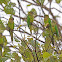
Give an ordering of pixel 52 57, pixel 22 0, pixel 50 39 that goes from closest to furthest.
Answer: pixel 52 57, pixel 50 39, pixel 22 0

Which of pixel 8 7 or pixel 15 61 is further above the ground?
pixel 8 7

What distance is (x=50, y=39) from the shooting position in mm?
576

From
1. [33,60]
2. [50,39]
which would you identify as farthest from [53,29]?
[33,60]

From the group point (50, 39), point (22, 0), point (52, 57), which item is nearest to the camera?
point (52, 57)

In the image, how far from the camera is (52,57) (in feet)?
1.47

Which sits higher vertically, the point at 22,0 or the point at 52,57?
the point at 22,0

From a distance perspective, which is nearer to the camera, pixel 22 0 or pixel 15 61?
pixel 15 61

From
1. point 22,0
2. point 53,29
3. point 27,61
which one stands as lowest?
point 27,61

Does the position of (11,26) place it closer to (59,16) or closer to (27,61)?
(27,61)

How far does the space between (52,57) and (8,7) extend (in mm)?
286

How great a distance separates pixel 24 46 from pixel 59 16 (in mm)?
424

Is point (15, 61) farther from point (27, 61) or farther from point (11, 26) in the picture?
point (11, 26)

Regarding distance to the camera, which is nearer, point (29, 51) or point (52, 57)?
point (52, 57)

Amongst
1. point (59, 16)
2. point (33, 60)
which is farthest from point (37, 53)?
point (59, 16)
